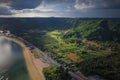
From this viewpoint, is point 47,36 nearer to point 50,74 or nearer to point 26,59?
point 26,59

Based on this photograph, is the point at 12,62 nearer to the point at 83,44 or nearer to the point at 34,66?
the point at 34,66

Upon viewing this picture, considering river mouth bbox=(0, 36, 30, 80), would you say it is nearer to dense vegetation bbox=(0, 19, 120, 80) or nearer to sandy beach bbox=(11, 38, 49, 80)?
sandy beach bbox=(11, 38, 49, 80)

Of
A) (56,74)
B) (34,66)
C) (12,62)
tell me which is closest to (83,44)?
(34,66)

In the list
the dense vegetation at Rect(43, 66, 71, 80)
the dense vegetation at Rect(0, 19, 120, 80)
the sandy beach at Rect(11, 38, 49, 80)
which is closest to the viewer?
the dense vegetation at Rect(43, 66, 71, 80)

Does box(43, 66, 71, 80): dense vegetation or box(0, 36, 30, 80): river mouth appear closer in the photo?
box(43, 66, 71, 80): dense vegetation

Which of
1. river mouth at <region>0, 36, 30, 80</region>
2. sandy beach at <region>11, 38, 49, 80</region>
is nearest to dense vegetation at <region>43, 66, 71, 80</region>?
sandy beach at <region>11, 38, 49, 80</region>

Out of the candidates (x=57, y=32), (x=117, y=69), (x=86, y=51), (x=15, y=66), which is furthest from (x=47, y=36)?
(x=117, y=69)

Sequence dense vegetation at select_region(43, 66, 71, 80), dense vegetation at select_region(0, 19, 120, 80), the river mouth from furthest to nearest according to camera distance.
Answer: dense vegetation at select_region(0, 19, 120, 80) < the river mouth < dense vegetation at select_region(43, 66, 71, 80)
